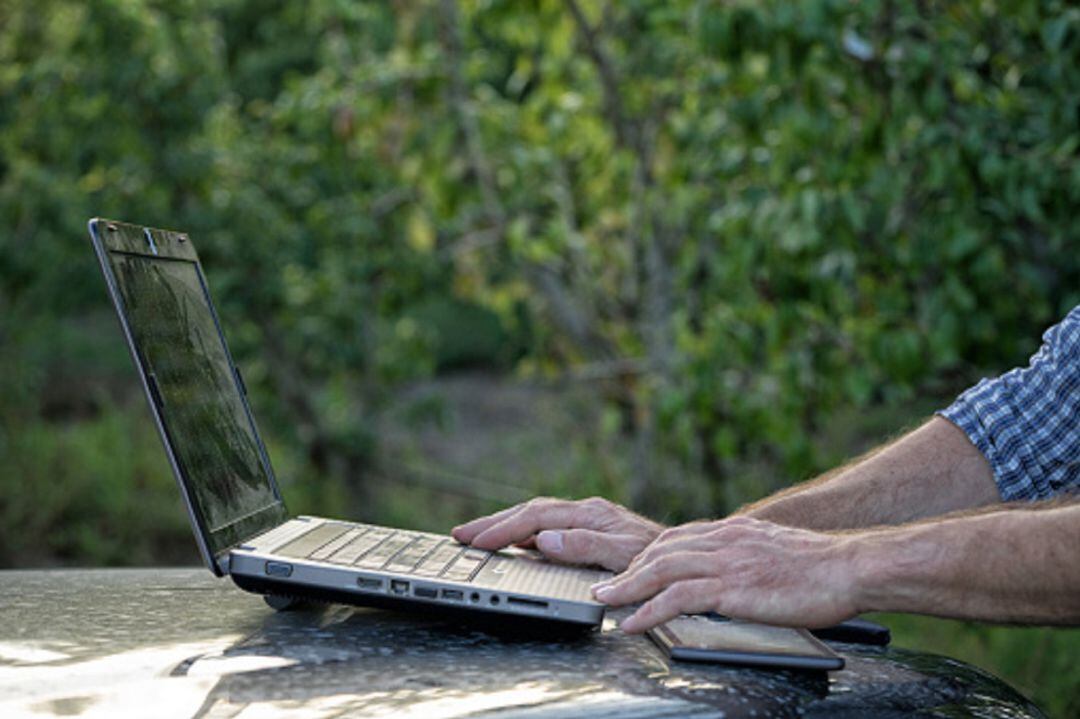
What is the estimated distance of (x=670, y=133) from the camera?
5.25 metres

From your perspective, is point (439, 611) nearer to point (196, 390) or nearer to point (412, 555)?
point (412, 555)

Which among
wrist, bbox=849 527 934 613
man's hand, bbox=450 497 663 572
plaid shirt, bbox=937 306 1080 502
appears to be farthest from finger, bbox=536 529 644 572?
plaid shirt, bbox=937 306 1080 502

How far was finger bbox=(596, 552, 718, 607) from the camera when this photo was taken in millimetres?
1472

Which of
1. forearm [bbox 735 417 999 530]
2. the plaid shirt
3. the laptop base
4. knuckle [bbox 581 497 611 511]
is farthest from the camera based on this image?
the plaid shirt

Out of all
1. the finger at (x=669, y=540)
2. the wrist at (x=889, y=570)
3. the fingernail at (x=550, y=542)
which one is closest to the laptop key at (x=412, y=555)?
the fingernail at (x=550, y=542)

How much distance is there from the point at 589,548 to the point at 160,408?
1.72 feet

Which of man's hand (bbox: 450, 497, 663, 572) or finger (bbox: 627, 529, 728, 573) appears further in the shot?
man's hand (bbox: 450, 497, 663, 572)

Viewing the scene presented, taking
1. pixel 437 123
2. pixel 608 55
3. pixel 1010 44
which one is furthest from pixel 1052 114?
pixel 437 123

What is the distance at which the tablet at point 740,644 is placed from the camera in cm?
130

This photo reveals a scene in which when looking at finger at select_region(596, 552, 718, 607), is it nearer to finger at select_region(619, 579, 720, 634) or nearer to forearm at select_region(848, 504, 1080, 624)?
finger at select_region(619, 579, 720, 634)

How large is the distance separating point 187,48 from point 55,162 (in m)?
0.93

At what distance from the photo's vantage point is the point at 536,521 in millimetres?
1851

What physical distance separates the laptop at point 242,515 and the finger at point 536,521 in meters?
0.03

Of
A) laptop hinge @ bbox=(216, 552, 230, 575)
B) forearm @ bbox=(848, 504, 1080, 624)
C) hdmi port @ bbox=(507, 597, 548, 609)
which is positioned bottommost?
forearm @ bbox=(848, 504, 1080, 624)
